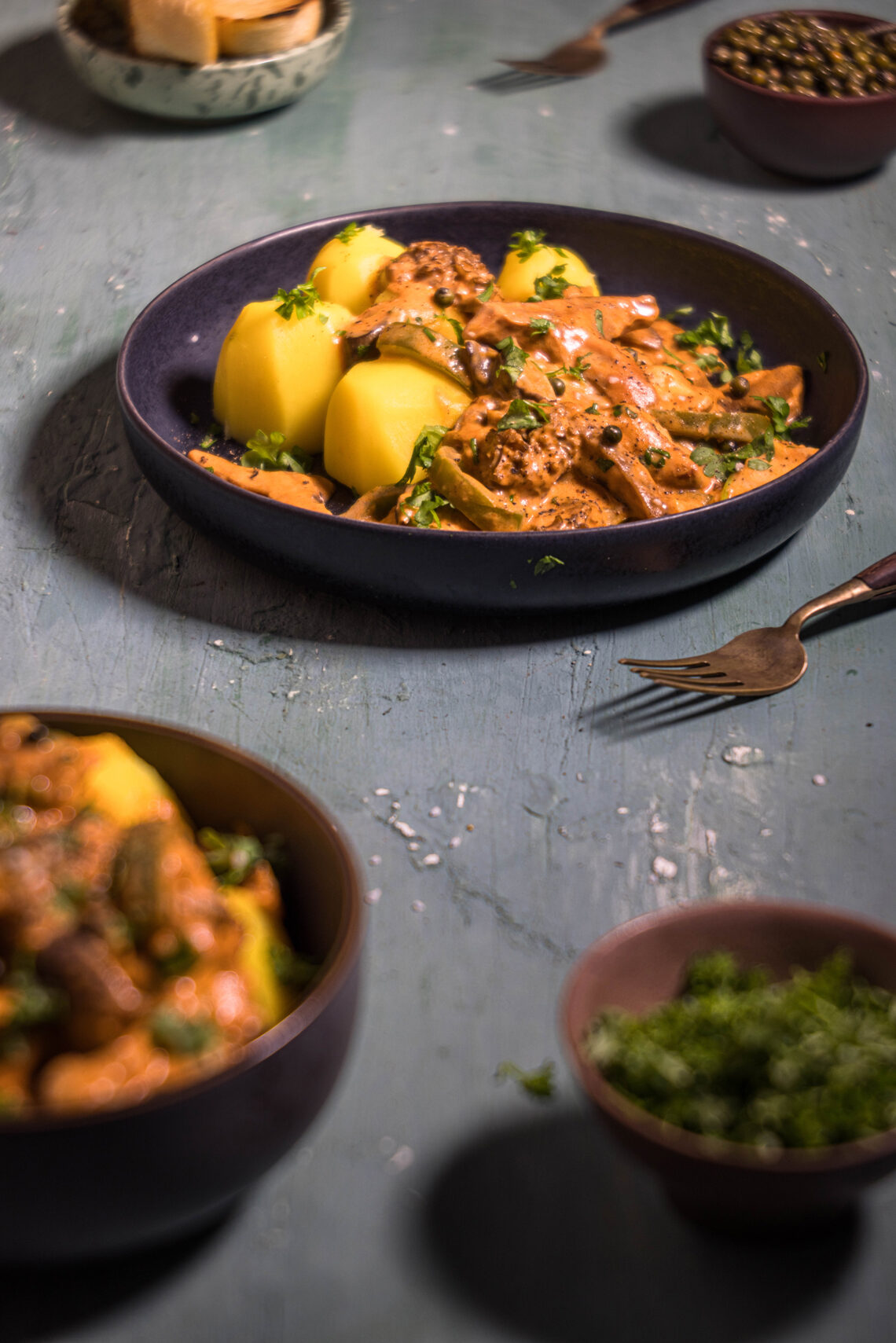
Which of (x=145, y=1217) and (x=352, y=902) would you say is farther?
(x=352, y=902)

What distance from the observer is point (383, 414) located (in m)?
1.77

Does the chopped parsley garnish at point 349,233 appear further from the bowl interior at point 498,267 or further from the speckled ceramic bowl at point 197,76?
the speckled ceramic bowl at point 197,76

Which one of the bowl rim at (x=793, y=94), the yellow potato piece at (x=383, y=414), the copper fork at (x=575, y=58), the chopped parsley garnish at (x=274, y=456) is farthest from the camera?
the copper fork at (x=575, y=58)

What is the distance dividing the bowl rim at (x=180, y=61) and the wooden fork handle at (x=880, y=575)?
1.92 meters

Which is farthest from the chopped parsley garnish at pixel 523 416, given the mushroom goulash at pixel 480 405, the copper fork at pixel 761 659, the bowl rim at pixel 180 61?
the bowl rim at pixel 180 61

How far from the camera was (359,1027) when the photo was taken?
1179mm

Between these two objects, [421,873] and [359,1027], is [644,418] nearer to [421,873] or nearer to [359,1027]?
[421,873]

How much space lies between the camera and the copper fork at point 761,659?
5.11 ft

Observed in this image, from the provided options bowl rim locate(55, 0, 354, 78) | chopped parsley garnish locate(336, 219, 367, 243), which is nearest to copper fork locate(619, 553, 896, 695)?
chopped parsley garnish locate(336, 219, 367, 243)

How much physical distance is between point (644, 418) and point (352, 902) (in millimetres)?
1025

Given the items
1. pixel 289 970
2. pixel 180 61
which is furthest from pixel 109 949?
pixel 180 61

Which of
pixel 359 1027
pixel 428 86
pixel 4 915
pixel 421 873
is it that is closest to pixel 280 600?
pixel 421 873

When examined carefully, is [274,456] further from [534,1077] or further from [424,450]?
[534,1077]

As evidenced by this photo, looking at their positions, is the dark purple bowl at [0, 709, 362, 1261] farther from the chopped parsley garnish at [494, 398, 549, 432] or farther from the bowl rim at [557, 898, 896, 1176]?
the chopped parsley garnish at [494, 398, 549, 432]
